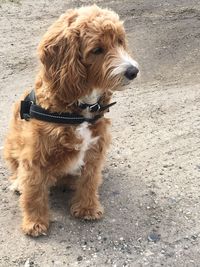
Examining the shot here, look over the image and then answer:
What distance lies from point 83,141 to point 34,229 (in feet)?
2.83

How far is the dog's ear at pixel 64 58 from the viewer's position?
372 cm

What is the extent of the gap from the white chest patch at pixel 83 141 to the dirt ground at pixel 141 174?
587mm

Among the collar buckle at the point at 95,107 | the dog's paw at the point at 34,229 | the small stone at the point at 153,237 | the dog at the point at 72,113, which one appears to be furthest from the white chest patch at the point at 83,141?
the small stone at the point at 153,237

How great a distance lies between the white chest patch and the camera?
404 cm

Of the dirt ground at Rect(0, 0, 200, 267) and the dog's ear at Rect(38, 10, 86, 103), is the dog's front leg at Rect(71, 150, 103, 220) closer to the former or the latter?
the dirt ground at Rect(0, 0, 200, 267)

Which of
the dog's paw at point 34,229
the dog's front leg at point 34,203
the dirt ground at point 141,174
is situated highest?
the dog's front leg at point 34,203

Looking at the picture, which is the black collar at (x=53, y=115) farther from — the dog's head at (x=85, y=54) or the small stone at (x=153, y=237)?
the small stone at (x=153, y=237)

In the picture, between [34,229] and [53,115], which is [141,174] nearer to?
[34,229]

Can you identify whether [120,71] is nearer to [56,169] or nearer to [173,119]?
[56,169]

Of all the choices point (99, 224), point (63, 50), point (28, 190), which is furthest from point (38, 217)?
point (63, 50)

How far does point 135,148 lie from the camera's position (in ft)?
17.7

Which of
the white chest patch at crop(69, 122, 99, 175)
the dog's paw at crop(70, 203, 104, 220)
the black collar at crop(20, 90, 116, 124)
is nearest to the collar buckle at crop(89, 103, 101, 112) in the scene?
the black collar at crop(20, 90, 116, 124)

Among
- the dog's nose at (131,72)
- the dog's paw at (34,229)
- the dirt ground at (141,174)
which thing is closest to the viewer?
the dog's nose at (131,72)

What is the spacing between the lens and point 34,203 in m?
4.31
